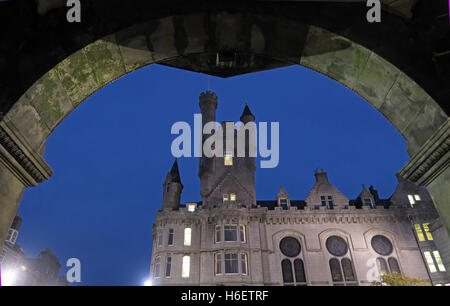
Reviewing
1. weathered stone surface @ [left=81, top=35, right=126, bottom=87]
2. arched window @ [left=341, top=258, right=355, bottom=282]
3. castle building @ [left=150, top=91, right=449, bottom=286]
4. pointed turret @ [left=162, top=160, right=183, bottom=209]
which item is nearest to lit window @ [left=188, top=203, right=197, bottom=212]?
castle building @ [left=150, top=91, right=449, bottom=286]

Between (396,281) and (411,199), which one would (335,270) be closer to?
(396,281)

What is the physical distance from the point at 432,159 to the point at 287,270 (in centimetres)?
3085

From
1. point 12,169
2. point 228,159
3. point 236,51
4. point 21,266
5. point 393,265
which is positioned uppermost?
point 228,159

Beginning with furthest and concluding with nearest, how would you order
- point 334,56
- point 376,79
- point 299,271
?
point 299,271, point 334,56, point 376,79

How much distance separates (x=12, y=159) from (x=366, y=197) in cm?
3870

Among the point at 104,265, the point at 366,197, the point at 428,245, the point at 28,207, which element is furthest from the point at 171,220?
the point at 28,207

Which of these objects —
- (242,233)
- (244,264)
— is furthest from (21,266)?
(244,264)

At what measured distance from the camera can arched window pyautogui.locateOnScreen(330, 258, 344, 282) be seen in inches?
1189

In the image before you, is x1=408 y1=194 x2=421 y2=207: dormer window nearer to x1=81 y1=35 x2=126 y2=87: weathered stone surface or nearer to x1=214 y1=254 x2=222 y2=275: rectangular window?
x1=214 y1=254 x2=222 y2=275: rectangular window

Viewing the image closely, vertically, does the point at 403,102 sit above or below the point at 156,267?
below

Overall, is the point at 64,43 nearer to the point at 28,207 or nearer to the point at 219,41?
the point at 219,41

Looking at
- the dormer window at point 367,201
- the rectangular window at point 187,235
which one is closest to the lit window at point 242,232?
the rectangular window at point 187,235

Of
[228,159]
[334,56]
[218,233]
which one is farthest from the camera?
[228,159]

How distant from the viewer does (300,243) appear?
32.2 meters
